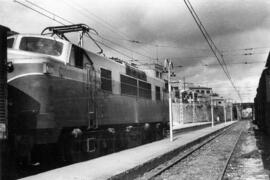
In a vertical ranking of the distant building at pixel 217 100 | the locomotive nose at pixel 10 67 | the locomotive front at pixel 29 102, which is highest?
the distant building at pixel 217 100

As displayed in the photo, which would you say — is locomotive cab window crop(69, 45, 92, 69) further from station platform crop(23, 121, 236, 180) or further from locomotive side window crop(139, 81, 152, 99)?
locomotive side window crop(139, 81, 152, 99)

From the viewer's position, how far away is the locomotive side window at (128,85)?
14.8 metres

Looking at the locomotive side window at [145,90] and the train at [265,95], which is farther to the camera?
the locomotive side window at [145,90]

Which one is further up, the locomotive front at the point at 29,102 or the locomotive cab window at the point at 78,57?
the locomotive cab window at the point at 78,57

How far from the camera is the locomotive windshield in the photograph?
33.8ft

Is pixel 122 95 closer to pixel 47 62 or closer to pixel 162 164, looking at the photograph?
pixel 162 164

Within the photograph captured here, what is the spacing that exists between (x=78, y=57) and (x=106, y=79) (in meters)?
2.20

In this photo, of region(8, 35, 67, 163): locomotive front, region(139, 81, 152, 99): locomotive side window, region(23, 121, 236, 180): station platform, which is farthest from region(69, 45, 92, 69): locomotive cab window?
region(139, 81, 152, 99): locomotive side window

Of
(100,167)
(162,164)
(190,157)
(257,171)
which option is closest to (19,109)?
(100,167)

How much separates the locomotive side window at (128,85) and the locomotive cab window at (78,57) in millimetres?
→ 3254

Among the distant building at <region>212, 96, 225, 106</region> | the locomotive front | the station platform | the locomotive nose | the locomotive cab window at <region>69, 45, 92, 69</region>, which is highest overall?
the distant building at <region>212, 96, 225, 106</region>

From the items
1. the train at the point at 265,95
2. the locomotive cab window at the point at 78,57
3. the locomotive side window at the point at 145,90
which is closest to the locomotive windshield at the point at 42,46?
the locomotive cab window at the point at 78,57

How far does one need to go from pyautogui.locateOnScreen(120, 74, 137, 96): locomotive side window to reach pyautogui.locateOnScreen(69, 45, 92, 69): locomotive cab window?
3254mm

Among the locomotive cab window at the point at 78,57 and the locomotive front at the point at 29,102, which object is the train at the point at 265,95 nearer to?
the locomotive cab window at the point at 78,57
